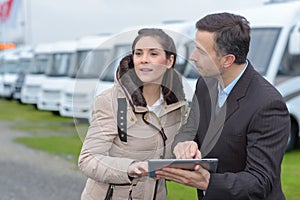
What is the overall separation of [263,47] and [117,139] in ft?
25.6

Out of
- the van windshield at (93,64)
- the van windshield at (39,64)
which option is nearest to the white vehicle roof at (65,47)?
the van windshield at (39,64)

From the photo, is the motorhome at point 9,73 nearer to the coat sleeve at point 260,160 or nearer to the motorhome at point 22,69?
the motorhome at point 22,69

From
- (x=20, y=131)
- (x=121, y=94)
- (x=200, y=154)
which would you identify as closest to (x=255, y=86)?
(x=200, y=154)

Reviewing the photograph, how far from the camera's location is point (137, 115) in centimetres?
215

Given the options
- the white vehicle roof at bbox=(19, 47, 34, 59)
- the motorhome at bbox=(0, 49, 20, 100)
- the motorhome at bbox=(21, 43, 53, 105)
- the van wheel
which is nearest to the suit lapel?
the van wheel

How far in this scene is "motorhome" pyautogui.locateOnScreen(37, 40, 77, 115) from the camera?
17781mm

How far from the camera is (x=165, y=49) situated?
210 cm

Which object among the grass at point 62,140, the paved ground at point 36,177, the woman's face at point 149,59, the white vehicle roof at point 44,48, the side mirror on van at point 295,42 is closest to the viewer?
the woman's face at point 149,59

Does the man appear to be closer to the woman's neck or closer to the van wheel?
the woman's neck

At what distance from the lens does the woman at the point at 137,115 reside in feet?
6.93

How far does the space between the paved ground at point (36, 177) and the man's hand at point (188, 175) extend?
16.3 feet

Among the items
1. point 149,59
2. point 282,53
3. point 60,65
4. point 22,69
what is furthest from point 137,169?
point 22,69

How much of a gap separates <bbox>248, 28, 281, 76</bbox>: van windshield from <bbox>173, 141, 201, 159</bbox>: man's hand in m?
7.55

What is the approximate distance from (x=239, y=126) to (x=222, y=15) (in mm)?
426
